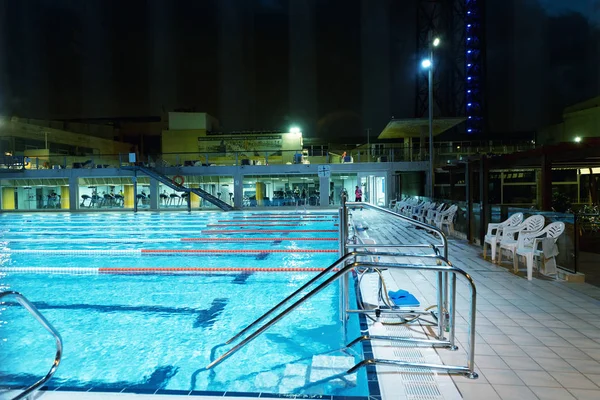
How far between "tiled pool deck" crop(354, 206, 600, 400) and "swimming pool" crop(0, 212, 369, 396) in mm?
1079

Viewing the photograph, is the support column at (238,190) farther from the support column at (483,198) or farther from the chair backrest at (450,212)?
the support column at (483,198)

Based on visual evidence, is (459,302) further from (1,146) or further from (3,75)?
(1,146)

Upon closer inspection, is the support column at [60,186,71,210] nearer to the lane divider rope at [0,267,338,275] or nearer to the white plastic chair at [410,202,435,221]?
the lane divider rope at [0,267,338,275]

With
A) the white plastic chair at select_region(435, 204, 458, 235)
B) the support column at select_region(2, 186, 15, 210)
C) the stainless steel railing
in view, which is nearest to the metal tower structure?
the white plastic chair at select_region(435, 204, 458, 235)

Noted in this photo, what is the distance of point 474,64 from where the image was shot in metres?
40.1

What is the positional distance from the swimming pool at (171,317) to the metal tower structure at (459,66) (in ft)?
105

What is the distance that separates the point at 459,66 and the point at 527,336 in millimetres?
43247

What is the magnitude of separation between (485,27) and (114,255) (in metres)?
42.6

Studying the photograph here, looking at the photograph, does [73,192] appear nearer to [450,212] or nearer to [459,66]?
[450,212]

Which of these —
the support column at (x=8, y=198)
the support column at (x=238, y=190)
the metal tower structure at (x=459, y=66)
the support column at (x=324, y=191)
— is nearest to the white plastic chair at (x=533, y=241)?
the support column at (x=324, y=191)

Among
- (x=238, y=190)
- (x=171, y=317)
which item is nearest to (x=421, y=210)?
(x=171, y=317)

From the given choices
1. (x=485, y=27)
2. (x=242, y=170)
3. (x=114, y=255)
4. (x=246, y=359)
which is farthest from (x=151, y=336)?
(x=485, y=27)

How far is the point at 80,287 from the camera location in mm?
7098

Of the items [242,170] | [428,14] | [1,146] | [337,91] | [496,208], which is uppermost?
[428,14]
